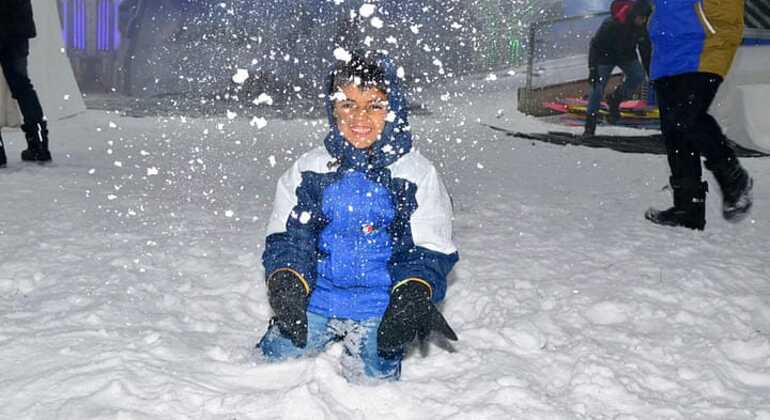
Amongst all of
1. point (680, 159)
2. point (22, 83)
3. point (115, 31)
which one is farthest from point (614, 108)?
point (115, 31)

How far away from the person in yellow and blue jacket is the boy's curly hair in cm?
201

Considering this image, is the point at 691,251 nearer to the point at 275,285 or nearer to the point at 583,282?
the point at 583,282

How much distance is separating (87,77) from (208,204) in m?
14.5

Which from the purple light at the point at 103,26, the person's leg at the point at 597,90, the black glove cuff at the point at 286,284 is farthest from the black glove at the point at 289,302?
the purple light at the point at 103,26

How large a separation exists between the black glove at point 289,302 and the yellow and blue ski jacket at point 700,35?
8.01 feet

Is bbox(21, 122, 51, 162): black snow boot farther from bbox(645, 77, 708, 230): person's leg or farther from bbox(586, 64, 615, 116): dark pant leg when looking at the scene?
bbox(586, 64, 615, 116): dark pant leg

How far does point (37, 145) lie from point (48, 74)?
3.70 meters

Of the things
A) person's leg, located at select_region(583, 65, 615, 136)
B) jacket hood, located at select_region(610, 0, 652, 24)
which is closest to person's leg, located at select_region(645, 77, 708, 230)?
person's leg, located at select_region(583, 65, 615, 136)

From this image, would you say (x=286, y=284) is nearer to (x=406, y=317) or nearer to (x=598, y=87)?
(x=406, y=317)

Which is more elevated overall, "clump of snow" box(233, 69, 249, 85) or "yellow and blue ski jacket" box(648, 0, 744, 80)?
"yellow and blue ski jacket" box(648, 0, 744, 80)

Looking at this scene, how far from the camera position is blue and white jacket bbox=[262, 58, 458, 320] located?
2162mm

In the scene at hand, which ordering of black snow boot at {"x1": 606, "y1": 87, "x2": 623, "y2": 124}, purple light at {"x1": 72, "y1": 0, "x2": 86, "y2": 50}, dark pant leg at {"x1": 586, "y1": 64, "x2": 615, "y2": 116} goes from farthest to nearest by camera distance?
purple light at {"x1": 72, "y1": 0, "x2": 86, "y2": 50}, black snow boot at {"x1": 606, "y1": 87, "x2": 623, "y2": 124}, dark pant leg at {"x1": 586, "y1": 64, "x2": 615, "y2": 116}

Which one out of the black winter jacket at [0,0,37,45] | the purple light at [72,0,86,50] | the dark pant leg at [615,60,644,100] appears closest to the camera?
the black winter jacket at [0,0,37,45]

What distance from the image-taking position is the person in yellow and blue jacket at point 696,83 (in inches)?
137
